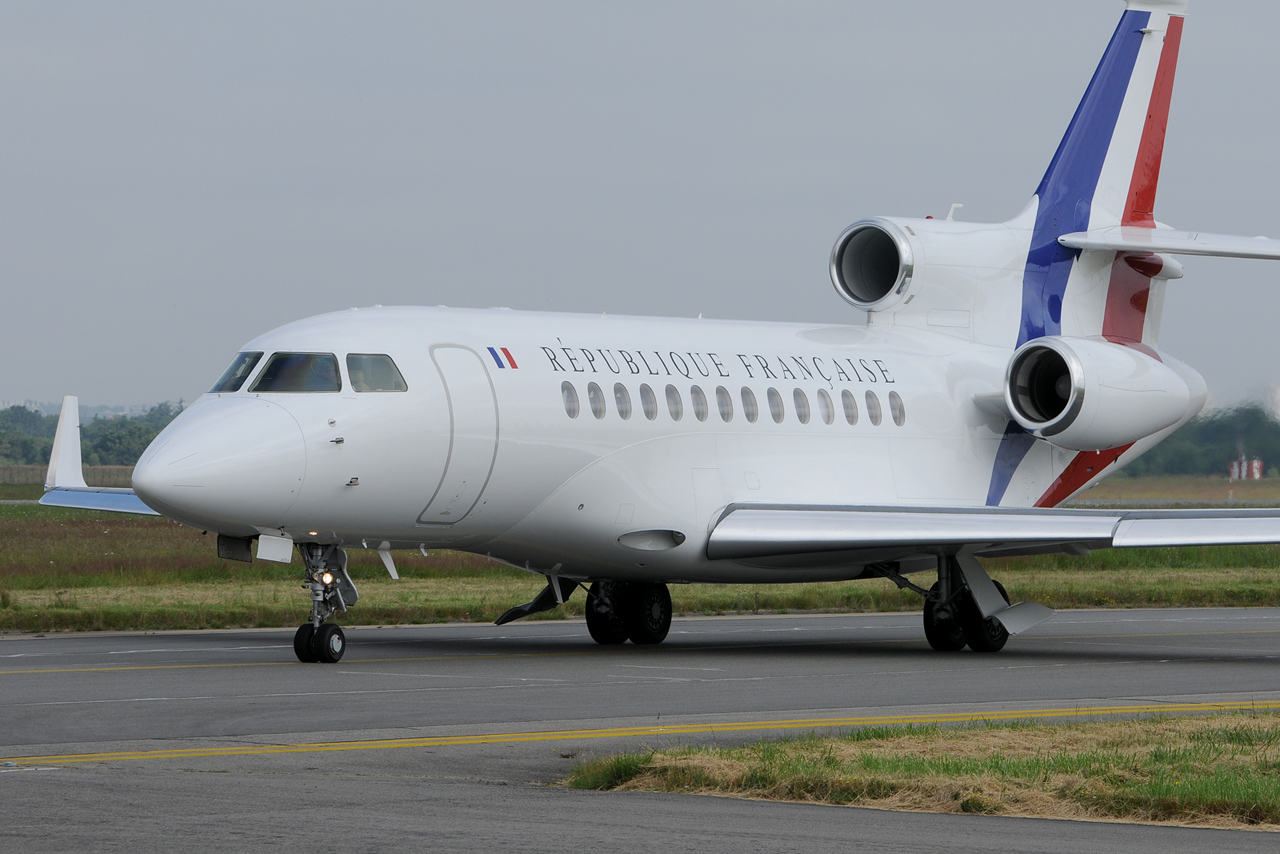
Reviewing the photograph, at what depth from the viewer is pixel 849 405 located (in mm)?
23422

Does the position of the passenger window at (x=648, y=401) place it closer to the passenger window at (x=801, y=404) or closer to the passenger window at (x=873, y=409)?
the passenger window at (x=801, y=404)

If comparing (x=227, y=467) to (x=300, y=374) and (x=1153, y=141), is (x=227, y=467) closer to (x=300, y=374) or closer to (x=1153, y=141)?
(x=300, y=374)

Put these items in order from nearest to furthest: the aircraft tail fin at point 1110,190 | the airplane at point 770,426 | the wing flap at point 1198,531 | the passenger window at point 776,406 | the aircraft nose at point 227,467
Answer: the aircraft nose at point 227,467, the airplane at point 770,426, the wing flap at point 1198,531, the passenger window at point 776,406, the aircraft tail fin at point 1110,190

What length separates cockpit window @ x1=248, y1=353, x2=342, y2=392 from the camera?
18.4 meters

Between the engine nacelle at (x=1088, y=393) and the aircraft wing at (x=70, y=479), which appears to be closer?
the aircraft wing at (x=70, y=479)

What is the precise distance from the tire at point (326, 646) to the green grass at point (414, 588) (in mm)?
6772

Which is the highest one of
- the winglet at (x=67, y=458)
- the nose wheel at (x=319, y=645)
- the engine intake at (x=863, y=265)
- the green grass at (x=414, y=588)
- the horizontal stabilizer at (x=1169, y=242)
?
the horizontal stabilizer at (x=1169, y=242)

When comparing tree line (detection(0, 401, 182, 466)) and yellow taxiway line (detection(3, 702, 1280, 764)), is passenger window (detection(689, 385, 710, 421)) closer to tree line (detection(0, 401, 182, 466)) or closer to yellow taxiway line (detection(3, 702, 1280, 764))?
yellow taxiway line (detection(3, 702, 1280, 764))

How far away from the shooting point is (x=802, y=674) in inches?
704

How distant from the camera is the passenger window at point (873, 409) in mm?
23609

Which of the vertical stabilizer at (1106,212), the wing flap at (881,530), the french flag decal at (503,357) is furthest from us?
the vertical stabilizer at (1106,212)

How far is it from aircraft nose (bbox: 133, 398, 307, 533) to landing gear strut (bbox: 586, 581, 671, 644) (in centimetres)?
588

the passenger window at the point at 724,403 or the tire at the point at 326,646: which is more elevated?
A: the passenger window at the point at 724,403

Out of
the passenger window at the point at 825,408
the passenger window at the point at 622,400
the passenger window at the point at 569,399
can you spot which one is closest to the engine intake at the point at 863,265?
the passenger window at the point at 825,408
